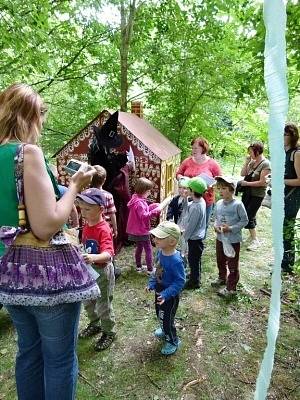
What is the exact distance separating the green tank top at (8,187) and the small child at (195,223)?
8.80ft

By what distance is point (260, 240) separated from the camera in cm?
613

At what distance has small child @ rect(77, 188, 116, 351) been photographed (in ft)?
9.01

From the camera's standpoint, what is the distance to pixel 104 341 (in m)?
3.19

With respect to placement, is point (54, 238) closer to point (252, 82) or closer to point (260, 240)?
point (252, 82)

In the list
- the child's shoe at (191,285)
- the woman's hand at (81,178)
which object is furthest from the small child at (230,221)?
the woman's hand at (81,178)

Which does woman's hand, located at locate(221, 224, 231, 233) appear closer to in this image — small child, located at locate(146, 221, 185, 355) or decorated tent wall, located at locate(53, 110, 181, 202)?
small child, located at locate(146, 221, 185, 355)

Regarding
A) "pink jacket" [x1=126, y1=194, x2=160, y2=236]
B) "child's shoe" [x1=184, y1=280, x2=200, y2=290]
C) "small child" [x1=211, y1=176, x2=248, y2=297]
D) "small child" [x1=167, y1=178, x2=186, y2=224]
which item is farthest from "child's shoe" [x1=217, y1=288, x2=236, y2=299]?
"pink jacket" [x1=126, y1=194, x2=160, y2=236]

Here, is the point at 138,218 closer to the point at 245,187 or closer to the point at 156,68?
the point at 245,187

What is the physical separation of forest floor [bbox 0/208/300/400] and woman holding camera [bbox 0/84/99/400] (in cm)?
105

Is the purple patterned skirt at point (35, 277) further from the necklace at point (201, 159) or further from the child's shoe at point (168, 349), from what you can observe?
the necklace at point (201, 159)

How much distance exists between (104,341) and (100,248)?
1005 mm

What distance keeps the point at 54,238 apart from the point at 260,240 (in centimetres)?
513

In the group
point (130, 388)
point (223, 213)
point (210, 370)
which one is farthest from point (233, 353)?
point (223, 213)

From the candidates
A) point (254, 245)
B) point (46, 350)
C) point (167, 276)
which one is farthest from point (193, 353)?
point (254, 245)
